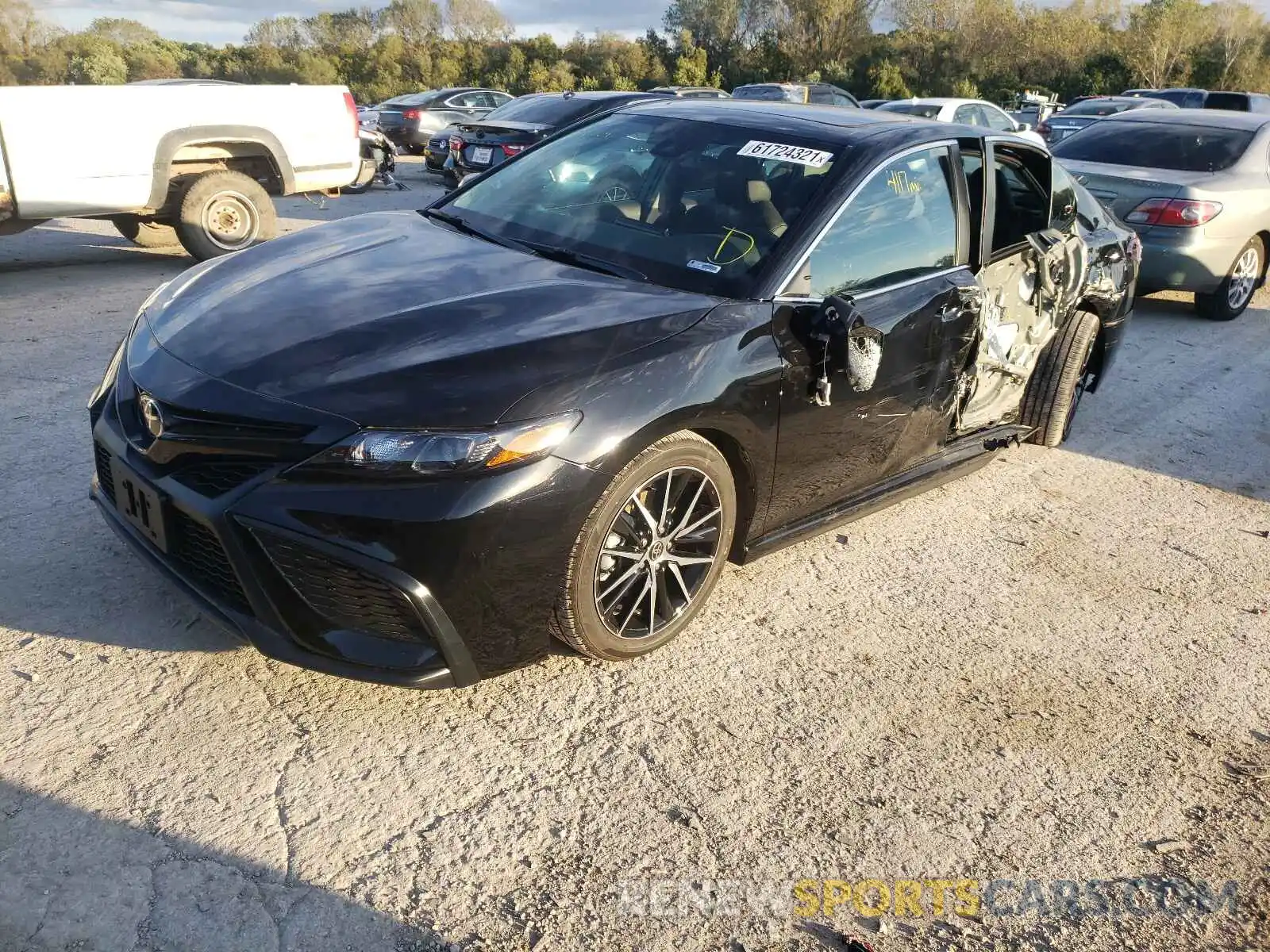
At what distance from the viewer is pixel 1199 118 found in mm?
8703

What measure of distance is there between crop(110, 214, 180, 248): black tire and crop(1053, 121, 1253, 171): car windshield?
8289mm

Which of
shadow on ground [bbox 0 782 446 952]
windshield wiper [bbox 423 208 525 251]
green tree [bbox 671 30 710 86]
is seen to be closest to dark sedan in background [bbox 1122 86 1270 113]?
windshield wiper [bbox 423 208 525 251]

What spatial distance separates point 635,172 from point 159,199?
18.8 ft

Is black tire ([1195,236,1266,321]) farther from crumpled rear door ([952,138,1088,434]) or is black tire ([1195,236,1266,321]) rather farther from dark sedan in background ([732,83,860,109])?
dark sedan in background ([732,83,860,109])

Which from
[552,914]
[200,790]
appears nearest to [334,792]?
[200,790]

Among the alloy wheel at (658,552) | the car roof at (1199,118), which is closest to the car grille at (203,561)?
the alloy wheel at (658,552)

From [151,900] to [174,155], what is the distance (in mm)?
7252

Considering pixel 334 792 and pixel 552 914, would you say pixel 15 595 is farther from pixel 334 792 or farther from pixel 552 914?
pixel 552 914

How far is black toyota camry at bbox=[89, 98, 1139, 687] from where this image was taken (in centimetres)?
253

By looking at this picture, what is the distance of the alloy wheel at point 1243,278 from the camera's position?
8.20 metres

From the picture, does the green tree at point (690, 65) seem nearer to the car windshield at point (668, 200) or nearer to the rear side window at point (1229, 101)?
the rear side window at point (1229, 101)

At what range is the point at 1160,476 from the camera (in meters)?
5.13

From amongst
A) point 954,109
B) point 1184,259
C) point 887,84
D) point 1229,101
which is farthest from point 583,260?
point 887,84

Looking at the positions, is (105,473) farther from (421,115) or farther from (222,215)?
(421,115)
